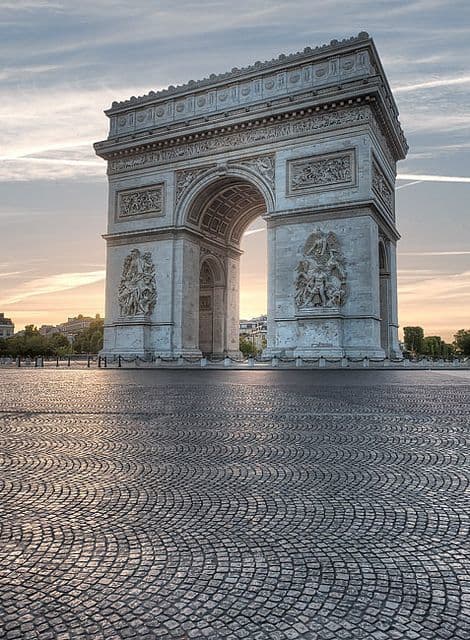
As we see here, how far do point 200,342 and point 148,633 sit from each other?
111 feet

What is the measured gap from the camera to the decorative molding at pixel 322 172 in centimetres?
2564

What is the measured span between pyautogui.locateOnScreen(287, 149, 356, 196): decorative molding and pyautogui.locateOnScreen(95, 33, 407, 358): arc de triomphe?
0.19 ft

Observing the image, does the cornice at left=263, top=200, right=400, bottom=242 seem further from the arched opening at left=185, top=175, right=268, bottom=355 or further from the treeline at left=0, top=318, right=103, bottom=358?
the treeline at left=0, top=318, right=103, bottom=358

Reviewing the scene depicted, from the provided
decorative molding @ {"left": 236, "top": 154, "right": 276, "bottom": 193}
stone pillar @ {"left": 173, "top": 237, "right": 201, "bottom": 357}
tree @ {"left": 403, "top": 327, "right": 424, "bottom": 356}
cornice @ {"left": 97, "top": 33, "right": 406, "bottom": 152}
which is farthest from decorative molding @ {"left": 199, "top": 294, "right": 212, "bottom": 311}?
tree @ {"left": 403, "top": 327, "right": 424, "bottom": 356}

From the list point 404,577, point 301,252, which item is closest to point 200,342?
point 301,252

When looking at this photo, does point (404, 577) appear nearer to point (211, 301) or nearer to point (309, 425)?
point (309, 425)

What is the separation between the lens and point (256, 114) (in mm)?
27406

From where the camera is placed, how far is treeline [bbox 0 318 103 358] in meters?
63.1

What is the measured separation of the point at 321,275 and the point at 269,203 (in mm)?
5581

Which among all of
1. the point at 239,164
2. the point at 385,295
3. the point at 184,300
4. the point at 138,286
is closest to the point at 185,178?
the point at 239,164

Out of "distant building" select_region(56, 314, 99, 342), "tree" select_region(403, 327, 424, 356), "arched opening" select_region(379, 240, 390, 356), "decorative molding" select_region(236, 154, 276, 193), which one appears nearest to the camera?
"decorative molding" select_region(236, 154, 276, 193)

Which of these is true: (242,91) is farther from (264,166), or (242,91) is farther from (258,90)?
(264,166)

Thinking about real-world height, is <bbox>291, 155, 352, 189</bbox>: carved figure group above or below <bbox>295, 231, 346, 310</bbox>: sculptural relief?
above

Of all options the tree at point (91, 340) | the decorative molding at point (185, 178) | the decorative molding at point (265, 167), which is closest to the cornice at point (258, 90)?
the decorative molding at point (185, 178)
